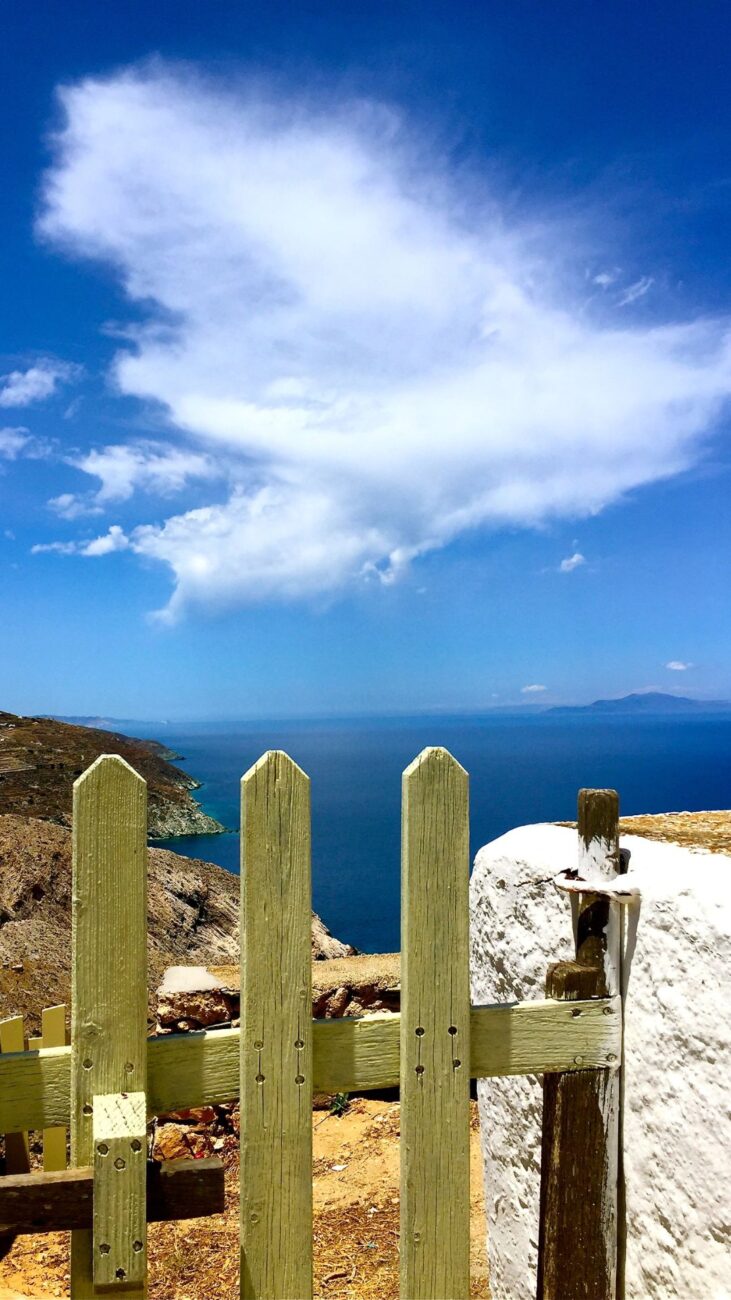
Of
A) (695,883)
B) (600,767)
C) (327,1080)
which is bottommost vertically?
(600,767)

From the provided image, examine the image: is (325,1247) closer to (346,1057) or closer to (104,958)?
(346,1057)

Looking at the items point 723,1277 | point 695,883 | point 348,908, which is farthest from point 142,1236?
point 348,908

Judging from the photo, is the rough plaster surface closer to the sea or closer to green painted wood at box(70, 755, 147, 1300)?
the sea

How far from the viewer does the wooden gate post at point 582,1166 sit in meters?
1.96

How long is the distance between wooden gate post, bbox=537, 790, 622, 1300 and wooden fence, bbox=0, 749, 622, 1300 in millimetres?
13

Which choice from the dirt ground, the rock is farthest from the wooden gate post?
the rock

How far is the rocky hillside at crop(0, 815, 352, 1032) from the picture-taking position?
611 cm

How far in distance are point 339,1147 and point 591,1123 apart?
12.4 ft

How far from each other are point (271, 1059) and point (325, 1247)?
3.20m

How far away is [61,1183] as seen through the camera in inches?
64.6

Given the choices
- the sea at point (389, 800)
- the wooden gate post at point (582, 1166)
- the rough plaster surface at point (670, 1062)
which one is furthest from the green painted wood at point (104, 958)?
the rough plaster surface at point (670, 1062)

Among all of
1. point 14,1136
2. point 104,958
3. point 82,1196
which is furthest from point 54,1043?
point 104,958

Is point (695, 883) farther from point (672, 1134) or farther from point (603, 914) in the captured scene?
point (672, 1134)

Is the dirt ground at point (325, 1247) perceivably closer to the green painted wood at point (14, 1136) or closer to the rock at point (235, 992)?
the green painted wood at point (14, 1136)
